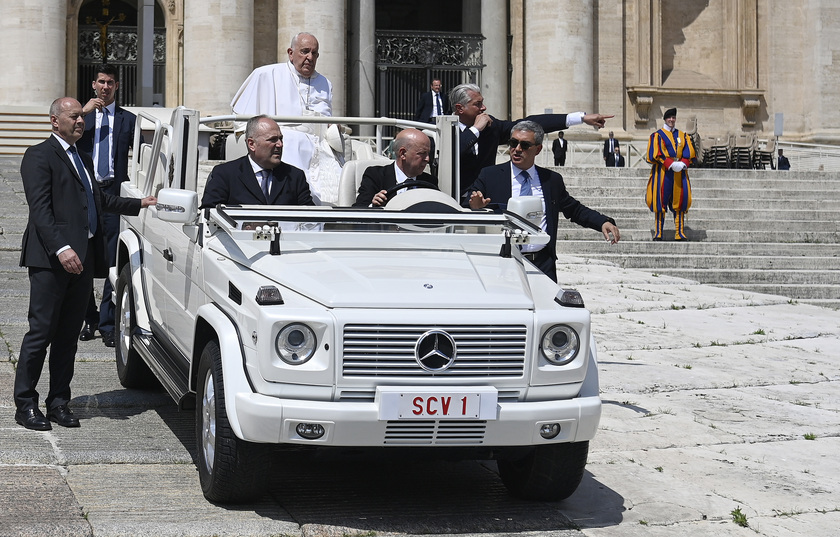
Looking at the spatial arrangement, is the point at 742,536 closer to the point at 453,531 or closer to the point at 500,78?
the point at 453,531

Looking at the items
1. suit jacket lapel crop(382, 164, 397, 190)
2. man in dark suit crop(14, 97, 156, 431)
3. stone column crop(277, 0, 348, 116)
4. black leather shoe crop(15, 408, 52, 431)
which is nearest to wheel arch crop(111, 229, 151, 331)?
man in dark suit crop(14, 97, 156, 431)

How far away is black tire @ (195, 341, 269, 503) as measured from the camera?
5402mm

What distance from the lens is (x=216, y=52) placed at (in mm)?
28469

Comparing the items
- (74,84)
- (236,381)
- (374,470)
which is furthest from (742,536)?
(74,84)

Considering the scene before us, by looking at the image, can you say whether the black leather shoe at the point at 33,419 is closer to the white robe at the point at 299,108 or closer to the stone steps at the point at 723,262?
the white robe at the point at 299,108

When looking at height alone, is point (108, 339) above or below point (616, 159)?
below

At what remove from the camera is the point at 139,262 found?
8.27 meters

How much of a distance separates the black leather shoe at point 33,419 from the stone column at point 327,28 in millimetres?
22068

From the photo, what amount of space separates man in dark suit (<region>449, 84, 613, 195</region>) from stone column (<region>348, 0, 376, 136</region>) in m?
22.5

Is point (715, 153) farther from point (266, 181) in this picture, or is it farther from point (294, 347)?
point (294, 347)

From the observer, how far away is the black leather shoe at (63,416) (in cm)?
704

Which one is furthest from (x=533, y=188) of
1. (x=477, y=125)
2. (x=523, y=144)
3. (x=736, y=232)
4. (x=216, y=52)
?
(x=216, y=52)

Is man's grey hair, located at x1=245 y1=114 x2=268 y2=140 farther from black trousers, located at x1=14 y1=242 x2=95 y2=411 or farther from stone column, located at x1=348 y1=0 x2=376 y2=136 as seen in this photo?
stone column, located at x1=348 y1=0 x2=376 y2=136

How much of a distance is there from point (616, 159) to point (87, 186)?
24.2m
